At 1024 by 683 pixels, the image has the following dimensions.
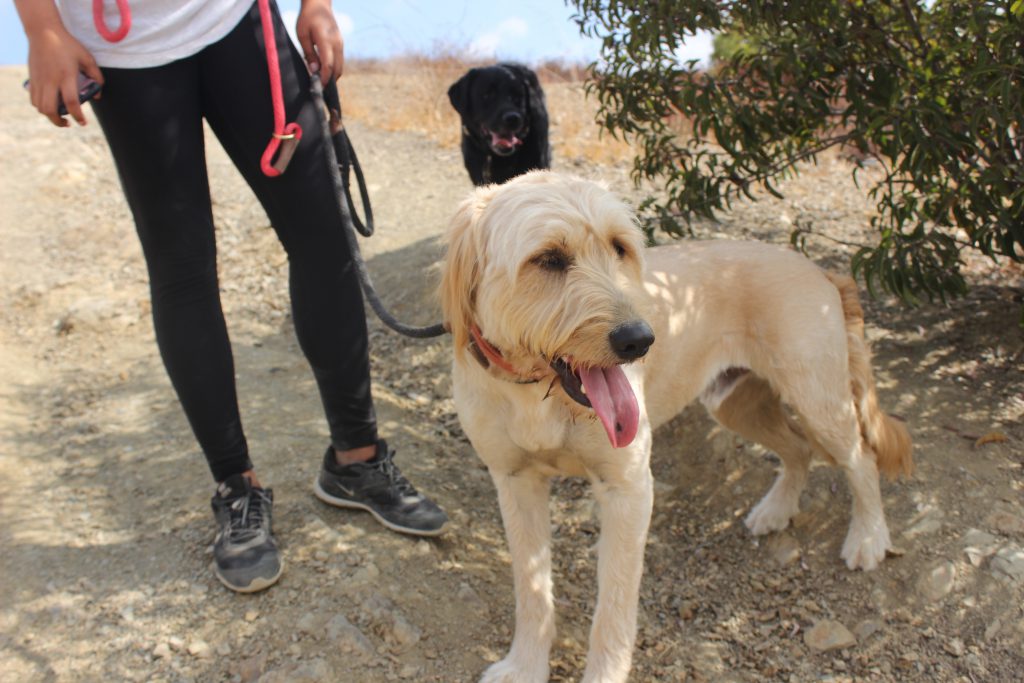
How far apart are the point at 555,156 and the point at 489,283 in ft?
18.2

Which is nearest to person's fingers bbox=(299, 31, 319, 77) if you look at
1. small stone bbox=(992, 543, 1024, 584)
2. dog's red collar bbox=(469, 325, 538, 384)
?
dog's red collar bbox=(469, 325, 538, 384)

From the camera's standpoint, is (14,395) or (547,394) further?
(14,395)

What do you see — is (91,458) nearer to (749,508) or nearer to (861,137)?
(749,508)

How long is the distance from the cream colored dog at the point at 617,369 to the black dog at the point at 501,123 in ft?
7.75

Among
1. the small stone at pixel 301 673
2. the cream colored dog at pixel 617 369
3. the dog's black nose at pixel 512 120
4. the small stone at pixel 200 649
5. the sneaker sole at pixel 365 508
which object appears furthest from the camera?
the dog's black nose at pixel 512 120

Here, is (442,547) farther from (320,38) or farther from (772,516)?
(320,38)

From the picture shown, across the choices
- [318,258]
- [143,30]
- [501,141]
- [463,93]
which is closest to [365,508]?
[318,258]

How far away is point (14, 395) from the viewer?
384 centimetres

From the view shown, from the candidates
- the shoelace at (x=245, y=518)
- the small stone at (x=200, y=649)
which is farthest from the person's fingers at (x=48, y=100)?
the small stone at (x=200, y=649)

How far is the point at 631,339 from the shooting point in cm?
182

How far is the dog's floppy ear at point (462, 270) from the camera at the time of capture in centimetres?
203

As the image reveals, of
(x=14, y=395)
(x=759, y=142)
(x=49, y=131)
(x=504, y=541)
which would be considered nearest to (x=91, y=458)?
(x=14, y=395)

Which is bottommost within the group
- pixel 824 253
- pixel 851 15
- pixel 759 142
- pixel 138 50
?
Result: pixel 824 253

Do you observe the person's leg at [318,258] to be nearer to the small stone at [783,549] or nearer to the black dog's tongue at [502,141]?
the small stone at [783,549]
